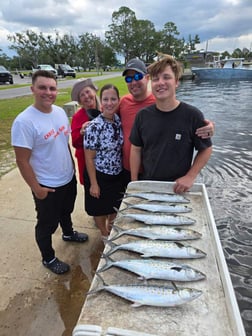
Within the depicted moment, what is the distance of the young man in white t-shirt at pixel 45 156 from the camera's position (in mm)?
2203

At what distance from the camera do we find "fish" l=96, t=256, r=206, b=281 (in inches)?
52.0

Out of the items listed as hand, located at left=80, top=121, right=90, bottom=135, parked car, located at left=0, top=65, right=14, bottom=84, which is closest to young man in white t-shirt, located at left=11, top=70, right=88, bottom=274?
hand, located at left=80, top=121, right=90, bottom=135

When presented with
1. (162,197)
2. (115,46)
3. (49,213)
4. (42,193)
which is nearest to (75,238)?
(49,213)

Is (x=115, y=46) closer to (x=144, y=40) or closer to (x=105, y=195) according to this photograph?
(x=144, y=40)

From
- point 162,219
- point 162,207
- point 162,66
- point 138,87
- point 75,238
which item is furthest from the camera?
point 75,238

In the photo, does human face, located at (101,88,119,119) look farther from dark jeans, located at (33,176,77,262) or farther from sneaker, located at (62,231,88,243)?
sneaker, located at (62,231,88,243)

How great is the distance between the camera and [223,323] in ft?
3.62

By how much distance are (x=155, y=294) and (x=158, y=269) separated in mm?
158

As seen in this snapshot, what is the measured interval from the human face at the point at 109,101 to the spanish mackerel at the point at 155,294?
169 centimetres

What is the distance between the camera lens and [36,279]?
9.06 feet

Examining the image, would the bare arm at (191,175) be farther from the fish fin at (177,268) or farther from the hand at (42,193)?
the hand at (42,193)

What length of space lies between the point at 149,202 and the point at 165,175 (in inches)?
15.3

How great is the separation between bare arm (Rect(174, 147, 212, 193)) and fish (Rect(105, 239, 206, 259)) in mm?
698

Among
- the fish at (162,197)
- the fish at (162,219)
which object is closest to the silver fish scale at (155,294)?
the fish at (162,219)
